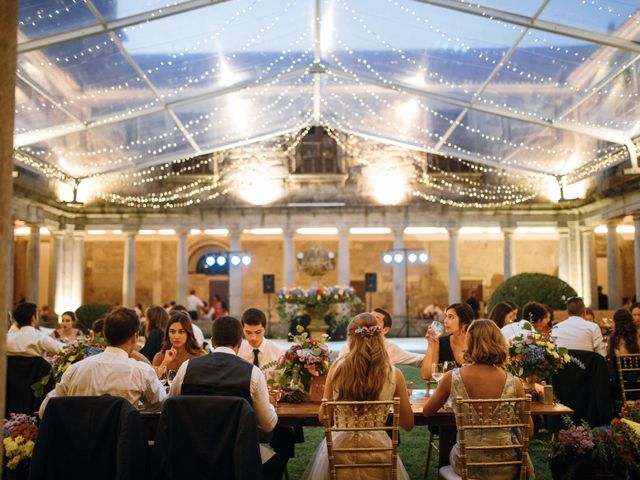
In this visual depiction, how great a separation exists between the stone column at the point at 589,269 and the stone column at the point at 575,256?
127mm

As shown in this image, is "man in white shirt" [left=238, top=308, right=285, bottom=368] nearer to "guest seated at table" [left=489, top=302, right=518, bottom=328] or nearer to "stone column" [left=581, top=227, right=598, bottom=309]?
"guest seated at table" [left=489, top=302, right=518, bottom=328]

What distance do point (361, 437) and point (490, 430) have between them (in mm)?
810

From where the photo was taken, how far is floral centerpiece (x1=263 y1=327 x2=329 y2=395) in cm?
508

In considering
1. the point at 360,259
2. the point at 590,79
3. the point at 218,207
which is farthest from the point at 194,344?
the point at 360,259

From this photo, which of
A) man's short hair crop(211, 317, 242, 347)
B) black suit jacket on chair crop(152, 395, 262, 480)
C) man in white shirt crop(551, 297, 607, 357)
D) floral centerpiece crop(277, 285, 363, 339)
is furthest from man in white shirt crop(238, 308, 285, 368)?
floral centerpiece crop(277, 285, 363, 339)

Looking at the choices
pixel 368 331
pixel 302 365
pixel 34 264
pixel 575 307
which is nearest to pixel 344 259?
pixel 34 264

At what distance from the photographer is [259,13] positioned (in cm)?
1181

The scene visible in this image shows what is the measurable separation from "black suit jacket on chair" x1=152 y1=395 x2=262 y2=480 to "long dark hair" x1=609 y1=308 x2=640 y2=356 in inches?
199

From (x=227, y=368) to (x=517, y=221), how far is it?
68.6 feet

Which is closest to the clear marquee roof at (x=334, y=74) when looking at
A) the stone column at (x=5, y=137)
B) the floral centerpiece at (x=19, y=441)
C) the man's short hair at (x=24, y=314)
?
the man's short hair at (x=24, y=314)

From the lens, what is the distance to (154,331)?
7684mm

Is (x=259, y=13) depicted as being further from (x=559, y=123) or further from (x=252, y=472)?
(x=252, y=472)

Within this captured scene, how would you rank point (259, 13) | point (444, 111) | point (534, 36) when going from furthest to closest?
1. point (444, 111)
2. point (259, 13)
3. point (534, 36)

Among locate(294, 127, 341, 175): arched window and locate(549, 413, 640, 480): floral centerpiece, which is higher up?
locate(294, 127, 341, 175): arched window
